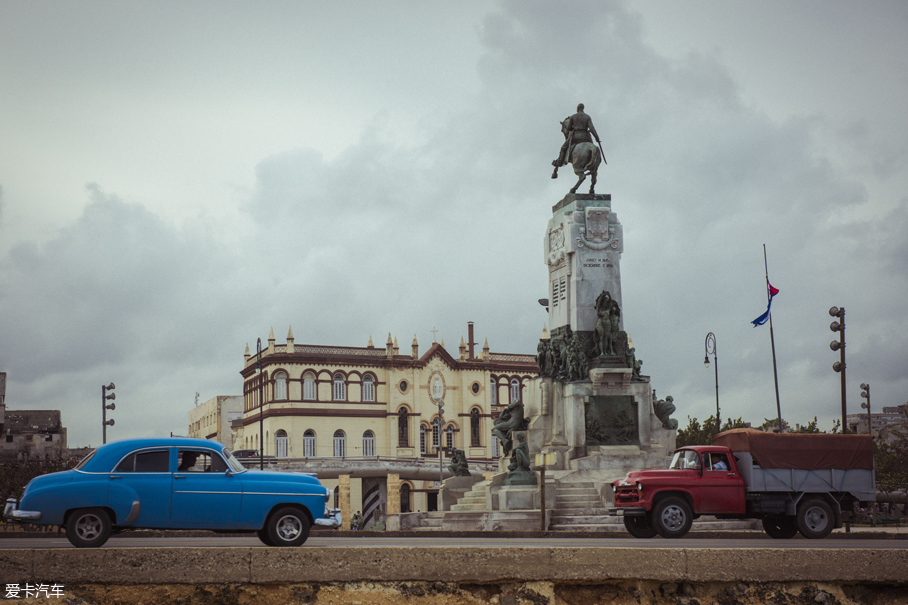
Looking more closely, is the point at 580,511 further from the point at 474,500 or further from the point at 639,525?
the point at 639,525

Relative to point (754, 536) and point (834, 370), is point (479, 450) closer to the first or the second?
point (834, 370)

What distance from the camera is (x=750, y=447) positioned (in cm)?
1767

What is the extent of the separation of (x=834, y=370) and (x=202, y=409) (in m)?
87.9

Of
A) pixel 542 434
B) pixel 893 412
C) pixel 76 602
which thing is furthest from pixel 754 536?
pixel 893 412

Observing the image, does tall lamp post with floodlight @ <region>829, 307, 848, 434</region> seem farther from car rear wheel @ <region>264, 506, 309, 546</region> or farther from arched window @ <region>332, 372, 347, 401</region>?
arched window @ <region>332, 372, 347, 401</region>

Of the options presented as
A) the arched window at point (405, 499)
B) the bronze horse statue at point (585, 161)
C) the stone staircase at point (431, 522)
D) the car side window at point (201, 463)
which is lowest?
the arched window at point (405, 499)

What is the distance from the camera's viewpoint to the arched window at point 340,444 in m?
84.5

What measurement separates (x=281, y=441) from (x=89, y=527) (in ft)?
239

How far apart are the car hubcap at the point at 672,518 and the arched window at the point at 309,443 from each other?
68.0 meters

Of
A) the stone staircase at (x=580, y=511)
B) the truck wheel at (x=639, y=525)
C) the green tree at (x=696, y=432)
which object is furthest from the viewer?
the green tree at (x=696, y=432)

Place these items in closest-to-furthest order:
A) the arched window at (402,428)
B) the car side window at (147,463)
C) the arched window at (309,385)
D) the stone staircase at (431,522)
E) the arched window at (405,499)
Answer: the car side window at (147,463), the stone staircase at (431,522), the arched window at (405,499), the arched window at (309,385), the arched window at (402,428)

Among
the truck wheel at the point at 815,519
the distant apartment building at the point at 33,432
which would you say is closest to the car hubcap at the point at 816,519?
the truck wheel at the point at 815,519

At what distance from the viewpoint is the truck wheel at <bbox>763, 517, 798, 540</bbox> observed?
18078 mm

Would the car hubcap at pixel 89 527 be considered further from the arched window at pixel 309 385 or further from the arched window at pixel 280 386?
the arched window at pixel 309 385
